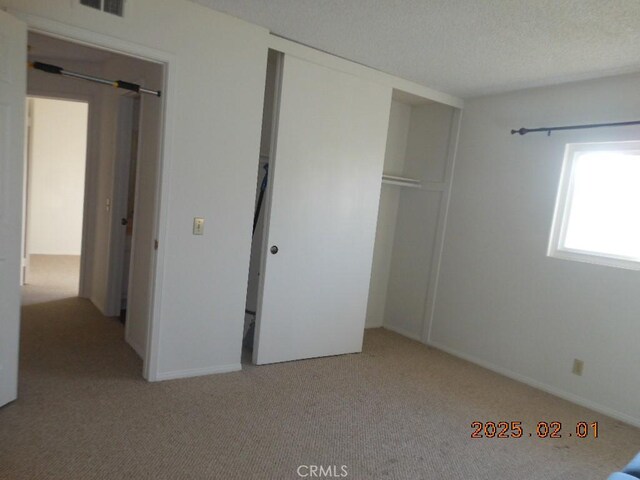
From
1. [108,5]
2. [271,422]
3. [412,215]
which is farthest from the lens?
[412,215]

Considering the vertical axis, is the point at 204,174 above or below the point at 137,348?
above

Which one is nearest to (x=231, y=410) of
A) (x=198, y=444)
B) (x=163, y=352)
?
(x=198, y=444)

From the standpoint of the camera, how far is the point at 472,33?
2549 millimetres

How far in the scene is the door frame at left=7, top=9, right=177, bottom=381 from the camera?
2.22 m

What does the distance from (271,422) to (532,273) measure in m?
2.41

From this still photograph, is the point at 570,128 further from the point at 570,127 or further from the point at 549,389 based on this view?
the point at 549,389

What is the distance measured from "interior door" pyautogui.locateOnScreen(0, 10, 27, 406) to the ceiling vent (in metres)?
0.36

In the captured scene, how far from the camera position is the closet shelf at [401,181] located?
405 cm

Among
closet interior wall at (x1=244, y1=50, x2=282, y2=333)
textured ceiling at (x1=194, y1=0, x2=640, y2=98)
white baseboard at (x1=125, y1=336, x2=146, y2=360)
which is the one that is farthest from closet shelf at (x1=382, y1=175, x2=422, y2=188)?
white baseboard at (x1=125, y1=336, x2=146, y2=360)

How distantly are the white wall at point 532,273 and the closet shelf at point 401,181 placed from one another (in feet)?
1.32

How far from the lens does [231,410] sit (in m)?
2.56

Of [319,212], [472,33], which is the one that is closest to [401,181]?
[319,212]

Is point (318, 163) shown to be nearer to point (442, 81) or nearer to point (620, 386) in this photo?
point (442, 81)

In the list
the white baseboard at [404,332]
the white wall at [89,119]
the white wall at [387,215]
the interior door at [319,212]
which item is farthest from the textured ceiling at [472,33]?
the white baseboard at [404,332]
